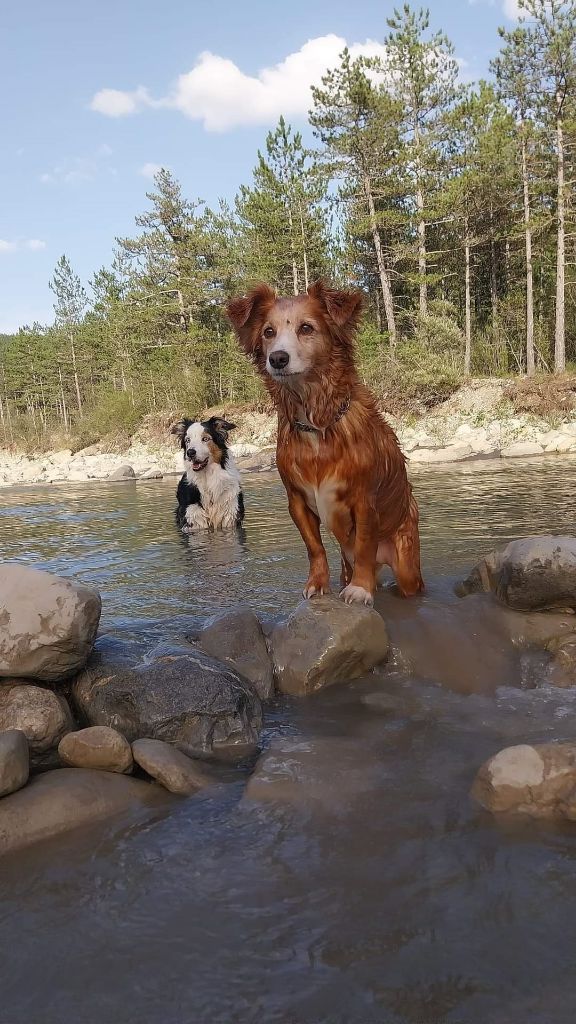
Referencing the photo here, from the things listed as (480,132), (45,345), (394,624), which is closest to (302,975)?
(394,624)

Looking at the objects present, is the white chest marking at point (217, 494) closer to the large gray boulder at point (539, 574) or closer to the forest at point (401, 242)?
the large gray boulder at point (539, 574)

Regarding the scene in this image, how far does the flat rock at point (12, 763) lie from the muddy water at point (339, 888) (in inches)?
15.8

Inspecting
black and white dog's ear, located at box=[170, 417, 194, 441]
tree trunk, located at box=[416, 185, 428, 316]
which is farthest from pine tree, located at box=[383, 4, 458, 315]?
black and white dog's ear, located at box=[170, 417, 194, 441]

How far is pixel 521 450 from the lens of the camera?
22.3 metres

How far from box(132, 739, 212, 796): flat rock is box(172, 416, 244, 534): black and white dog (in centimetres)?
759

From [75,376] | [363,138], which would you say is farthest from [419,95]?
[75,376]

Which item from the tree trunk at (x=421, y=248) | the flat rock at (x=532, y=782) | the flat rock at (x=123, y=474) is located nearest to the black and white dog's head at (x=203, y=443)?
the flat rock at (x=532, y=782)

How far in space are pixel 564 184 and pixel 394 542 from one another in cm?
3242

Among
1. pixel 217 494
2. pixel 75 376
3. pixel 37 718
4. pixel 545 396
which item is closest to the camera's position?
pixel 37 718

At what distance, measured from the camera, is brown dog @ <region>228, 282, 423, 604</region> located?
435 cm

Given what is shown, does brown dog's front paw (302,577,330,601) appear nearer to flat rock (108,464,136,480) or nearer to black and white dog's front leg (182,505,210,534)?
black and white dog's front leg (182,505,210,534)

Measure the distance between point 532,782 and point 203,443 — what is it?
8.94 metres

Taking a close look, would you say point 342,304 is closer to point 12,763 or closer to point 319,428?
point 319,428

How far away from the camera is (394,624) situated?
468cm
